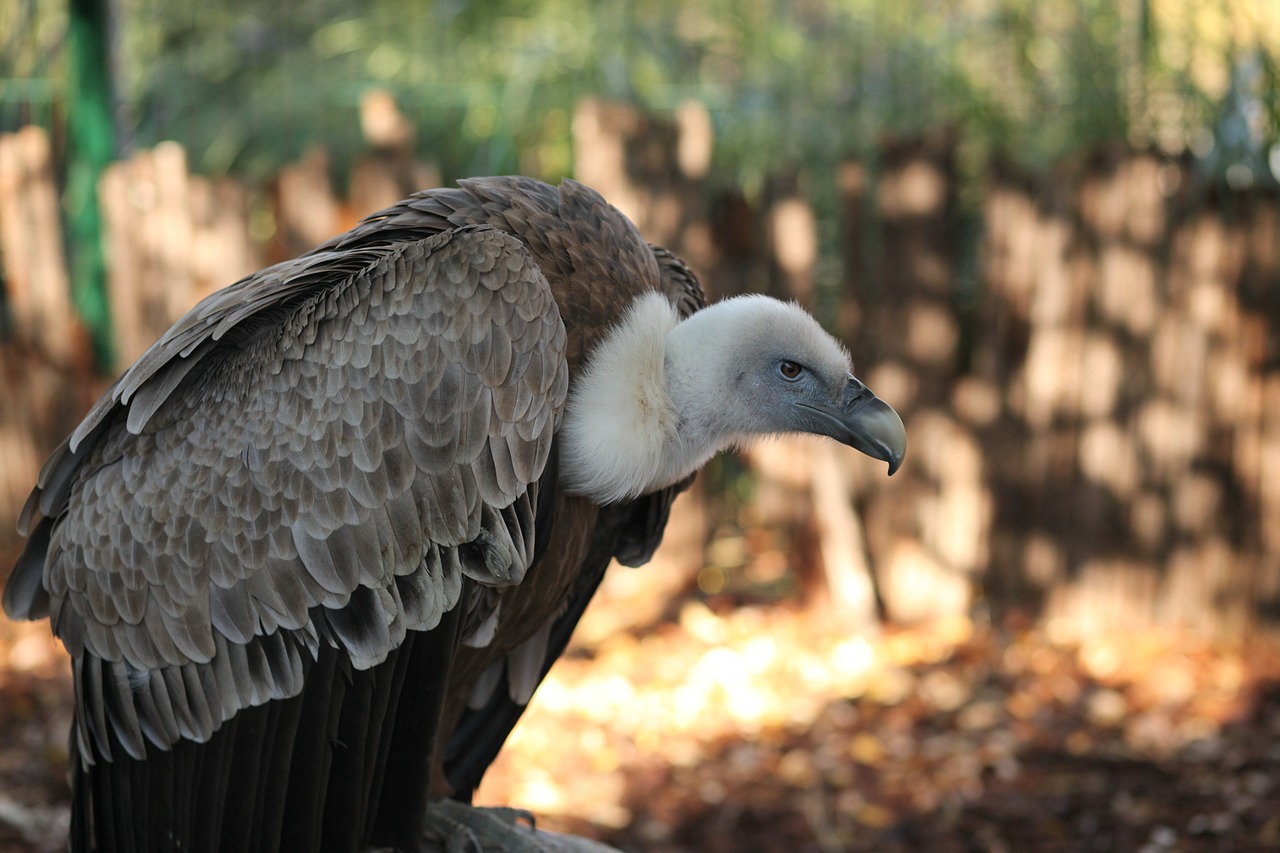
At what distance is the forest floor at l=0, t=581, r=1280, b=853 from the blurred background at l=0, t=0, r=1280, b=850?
18mm

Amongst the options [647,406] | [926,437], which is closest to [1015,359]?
[926,437]

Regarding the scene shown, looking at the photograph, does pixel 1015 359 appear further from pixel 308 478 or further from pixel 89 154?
pixel 89 154

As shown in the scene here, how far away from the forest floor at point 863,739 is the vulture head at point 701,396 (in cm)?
236

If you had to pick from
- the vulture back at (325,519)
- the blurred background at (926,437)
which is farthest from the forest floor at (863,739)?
the vulture back at (325,519)

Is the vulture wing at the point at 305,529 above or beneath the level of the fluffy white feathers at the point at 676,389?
beneath

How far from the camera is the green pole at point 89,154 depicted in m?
6.82

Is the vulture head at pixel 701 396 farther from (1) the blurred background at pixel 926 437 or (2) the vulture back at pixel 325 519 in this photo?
(1) the blurred background at pixel 926 437

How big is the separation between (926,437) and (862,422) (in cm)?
346

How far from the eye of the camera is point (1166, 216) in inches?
229

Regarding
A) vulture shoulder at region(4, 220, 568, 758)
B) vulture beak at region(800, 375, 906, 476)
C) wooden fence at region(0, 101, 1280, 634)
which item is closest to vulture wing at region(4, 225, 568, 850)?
vulture shoulder at region(4, 220, 568, 758)

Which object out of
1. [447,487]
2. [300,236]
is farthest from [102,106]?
[447,487]

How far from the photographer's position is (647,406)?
8.86 ft

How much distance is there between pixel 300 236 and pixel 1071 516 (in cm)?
Answer: 413

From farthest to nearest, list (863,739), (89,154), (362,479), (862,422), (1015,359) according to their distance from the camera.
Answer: (89,154), (1015,359), (863,739), (862,422), (362,479)
